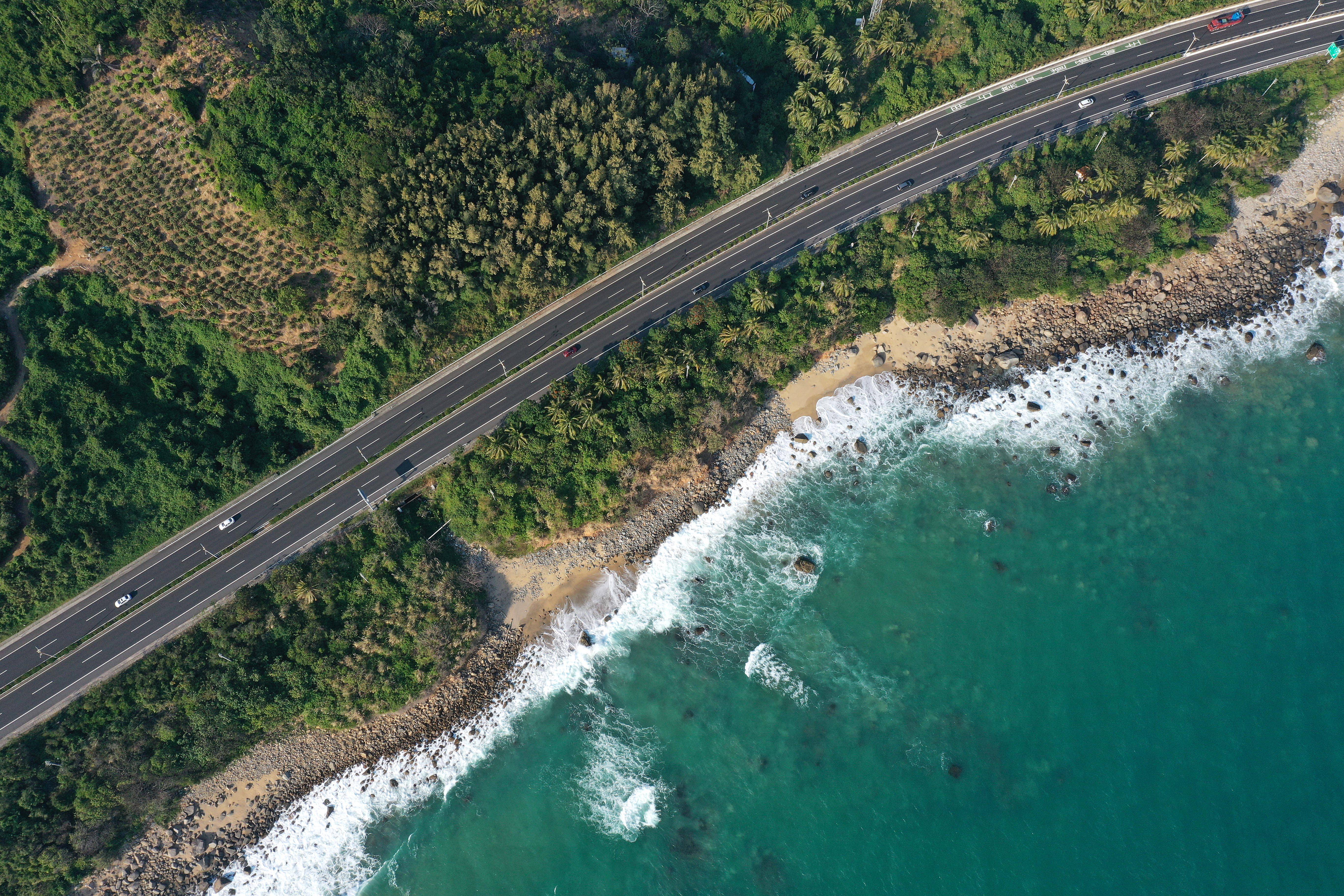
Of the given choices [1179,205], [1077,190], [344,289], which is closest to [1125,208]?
[1077,190]

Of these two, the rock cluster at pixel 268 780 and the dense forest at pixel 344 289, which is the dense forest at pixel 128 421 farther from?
the rock cluster at pixel 268 780

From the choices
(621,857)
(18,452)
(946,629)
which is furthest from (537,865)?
(18,452)

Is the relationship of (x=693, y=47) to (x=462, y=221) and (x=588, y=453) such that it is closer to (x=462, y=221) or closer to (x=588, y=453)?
(x=462, y=221)

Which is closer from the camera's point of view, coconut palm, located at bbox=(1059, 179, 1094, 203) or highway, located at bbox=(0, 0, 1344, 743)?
highway, located at bbox=(0, 0, 1344, 743)

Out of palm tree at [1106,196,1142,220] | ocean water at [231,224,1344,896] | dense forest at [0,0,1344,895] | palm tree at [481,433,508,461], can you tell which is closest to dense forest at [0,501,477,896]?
dense forest at [0,0,1344,895]

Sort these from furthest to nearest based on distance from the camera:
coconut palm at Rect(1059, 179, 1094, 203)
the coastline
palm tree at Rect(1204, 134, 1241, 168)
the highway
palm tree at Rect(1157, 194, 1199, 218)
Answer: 1. coconut palm at Rect(1059, 179, 1094, 203)
2. palm tree at Rect(1204, 134, 1241, 168)
3. palm tree at Rect(1157, 194, 1199, 218)
4. the highway
5. the coastline

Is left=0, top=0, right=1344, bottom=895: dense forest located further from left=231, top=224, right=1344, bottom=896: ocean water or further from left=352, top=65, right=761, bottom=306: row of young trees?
left=231, top=224, right=1344, bottom=896: ocean water

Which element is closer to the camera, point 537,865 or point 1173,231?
point 537,865
